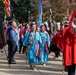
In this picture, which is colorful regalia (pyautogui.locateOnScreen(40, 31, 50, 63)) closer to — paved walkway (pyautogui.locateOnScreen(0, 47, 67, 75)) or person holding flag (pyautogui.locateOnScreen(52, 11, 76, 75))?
paved walkway (pyautogui.locateOnScreen(0, 47, 67, 75))

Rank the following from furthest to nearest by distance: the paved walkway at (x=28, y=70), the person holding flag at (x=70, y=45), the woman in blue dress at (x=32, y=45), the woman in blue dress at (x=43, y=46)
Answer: the woman in blue dress at (x=43, y=46) < the woman in blue dress at (x=32, y=45) < the paved walkway at (x=28, y=70) < the person holding flag at (x=70, y=45)

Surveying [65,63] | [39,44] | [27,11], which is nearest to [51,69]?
[39,44]

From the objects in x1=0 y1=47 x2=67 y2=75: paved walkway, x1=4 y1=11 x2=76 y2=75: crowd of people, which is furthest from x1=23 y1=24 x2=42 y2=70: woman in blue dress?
x1=0 y1=47 x2=67 y2=75: paved walkway

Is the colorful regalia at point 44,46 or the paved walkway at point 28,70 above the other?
the colorful regalia at point 44,46

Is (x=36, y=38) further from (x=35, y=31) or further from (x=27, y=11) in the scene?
(x=27, y=11)

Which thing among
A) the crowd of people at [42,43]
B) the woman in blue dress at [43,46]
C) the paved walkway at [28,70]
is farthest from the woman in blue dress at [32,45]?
the woman in blue dress at [43,46]

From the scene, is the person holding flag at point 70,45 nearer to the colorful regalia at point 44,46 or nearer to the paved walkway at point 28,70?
the paved walkway at point 28,70

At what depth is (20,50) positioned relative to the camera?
61.8 ft

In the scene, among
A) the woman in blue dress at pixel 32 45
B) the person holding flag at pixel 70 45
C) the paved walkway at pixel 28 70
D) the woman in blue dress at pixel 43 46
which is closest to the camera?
the person holding flag at pixel 70 45

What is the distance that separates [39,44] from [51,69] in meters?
0.95

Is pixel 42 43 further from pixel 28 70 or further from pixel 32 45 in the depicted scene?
pixel 28 70

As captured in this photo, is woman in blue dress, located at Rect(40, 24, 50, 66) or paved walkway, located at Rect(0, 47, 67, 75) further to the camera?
woman in blue dress, located at Rect(40, 24, 50, 66)

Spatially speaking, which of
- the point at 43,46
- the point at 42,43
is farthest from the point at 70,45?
the point at 43,46

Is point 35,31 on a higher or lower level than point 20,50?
higher
